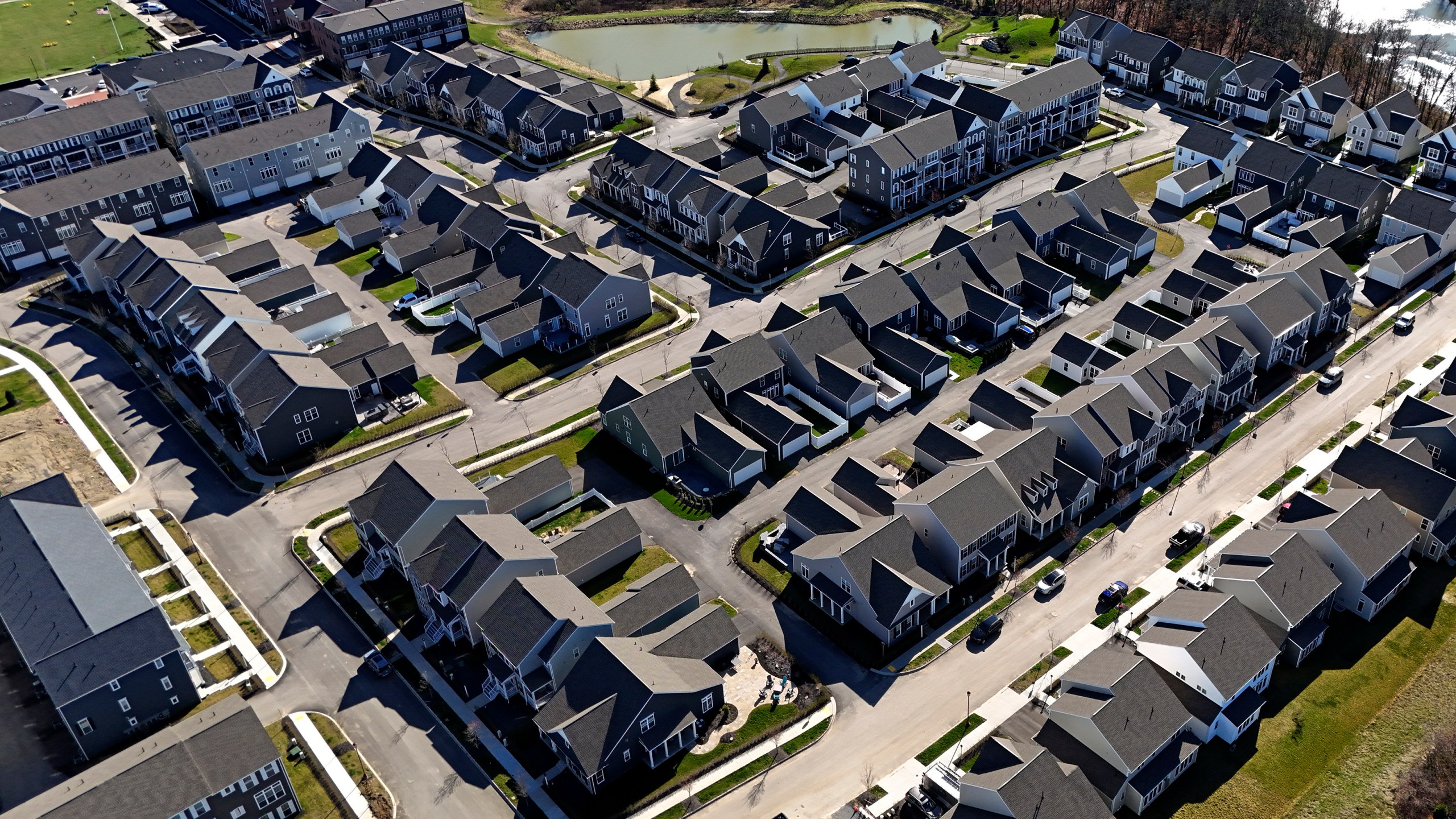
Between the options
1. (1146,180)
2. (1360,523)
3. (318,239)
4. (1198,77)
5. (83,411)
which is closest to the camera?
(1360,523)

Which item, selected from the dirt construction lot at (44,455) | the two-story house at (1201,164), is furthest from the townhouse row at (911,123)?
the dirt construction lot at (44,455)

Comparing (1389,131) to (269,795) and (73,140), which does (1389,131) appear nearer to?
(269,795)

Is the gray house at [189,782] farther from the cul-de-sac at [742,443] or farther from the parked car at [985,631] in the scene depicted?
the parked car at [985,631]

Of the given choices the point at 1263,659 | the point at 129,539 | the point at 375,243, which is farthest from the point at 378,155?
the point at 1263,659

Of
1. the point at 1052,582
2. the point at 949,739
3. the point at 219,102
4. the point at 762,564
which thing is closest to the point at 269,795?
the point at 762,564

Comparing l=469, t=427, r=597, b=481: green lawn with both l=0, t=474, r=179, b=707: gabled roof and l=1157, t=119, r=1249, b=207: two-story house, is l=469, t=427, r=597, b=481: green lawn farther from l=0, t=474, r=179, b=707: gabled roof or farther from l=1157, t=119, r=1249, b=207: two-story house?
l=1157, t=119, r=1249, b=207: two-story house

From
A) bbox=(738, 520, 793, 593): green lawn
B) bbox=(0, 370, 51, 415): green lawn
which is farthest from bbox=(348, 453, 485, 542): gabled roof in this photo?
bbox=(0, 370, 51, 415): green lawn
